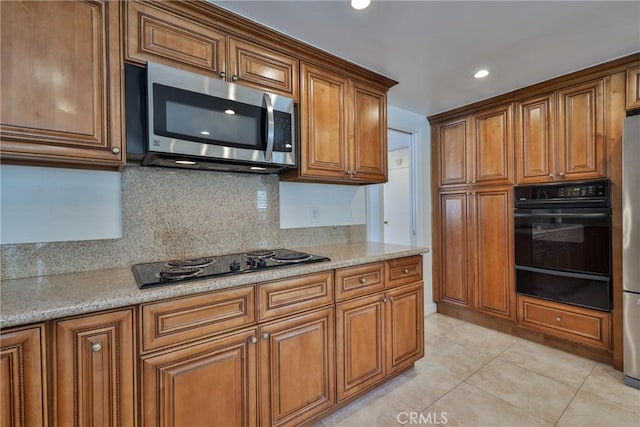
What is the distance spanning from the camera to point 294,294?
1543 millimetres

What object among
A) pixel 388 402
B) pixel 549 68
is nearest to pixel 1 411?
pixel 388 402

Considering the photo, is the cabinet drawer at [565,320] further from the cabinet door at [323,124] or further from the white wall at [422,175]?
the cabinet door at [323,124]

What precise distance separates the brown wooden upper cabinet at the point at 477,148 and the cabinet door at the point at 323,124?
5.47ft

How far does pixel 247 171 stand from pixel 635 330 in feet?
9.47

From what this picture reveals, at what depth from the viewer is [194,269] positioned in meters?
1.44

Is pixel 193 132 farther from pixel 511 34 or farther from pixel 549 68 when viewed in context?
pixel 549 68

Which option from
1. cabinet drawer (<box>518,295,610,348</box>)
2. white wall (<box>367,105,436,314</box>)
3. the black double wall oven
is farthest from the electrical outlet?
cabinet drawer (<box>518,295,610,348</box>)

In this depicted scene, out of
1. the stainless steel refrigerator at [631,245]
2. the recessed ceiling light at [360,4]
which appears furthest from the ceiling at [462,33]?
the stainless steel refrigerator at [631,245]

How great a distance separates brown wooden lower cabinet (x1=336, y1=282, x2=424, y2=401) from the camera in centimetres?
176

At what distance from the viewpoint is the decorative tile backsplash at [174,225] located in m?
1.43

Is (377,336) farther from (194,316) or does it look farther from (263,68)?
(263,68)

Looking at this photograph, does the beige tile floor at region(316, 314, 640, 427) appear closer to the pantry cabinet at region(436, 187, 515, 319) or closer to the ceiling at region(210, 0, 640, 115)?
the pantry cabinet at region(436, 187, 515, 319)

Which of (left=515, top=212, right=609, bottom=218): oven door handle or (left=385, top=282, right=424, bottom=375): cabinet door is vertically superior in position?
(left=515, top=212, right=609, bottom=218): oven door handle

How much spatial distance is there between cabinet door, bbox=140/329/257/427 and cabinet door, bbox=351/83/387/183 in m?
1.42
